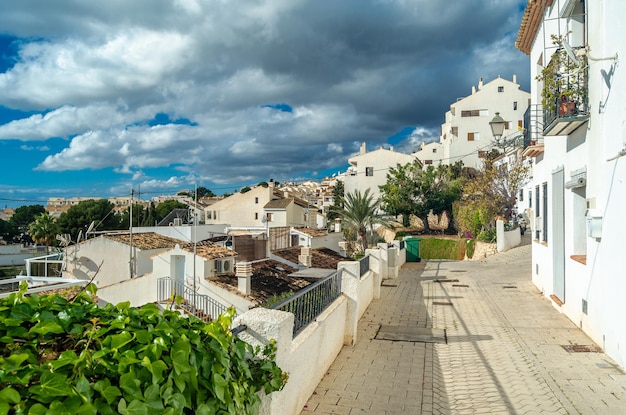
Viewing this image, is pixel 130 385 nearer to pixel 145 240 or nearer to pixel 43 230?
pixel 145 240

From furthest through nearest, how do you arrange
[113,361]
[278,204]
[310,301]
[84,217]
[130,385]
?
1. [84,217]
2. [278,204]
3. [310,301]
4. [113,361]
5. [130,385]

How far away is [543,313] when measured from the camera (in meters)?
10.4

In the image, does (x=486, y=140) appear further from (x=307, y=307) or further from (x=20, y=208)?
(x=20, y=208)

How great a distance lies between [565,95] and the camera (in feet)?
26.9

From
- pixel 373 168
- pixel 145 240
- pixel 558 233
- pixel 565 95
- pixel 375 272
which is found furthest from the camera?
pixel 373 168

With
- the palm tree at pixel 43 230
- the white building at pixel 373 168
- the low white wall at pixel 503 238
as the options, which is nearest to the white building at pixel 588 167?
the low white wall at pixel 503 238

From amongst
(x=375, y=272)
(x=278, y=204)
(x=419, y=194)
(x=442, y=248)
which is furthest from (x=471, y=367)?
(x=278, y=204)

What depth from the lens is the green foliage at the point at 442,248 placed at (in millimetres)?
32125

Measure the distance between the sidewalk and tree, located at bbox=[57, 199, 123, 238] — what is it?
5211 centimetres

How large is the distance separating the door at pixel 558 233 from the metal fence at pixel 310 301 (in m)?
5.74

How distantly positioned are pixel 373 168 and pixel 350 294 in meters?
44.5

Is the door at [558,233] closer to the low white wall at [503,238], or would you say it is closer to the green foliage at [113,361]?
the green foliage at [113,361]

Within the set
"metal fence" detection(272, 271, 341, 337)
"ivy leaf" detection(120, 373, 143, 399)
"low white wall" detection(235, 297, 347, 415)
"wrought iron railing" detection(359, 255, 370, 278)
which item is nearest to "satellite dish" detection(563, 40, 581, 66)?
"metal fence" detection(272, 271, 341, 337)

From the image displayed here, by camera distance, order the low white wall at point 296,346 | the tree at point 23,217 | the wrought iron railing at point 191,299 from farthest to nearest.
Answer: the tree at point 23,217 < the wrought iron railing at point 191,299 < the low white wall at point 296,346
